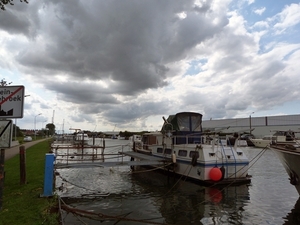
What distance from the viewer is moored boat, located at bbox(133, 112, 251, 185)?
645 inches

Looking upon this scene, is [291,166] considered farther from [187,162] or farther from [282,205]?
[187,162]

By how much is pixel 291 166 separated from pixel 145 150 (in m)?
16.4

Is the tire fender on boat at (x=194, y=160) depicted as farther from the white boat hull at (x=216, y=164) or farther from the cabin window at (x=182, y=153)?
the cabin window at (x=182, y=153)

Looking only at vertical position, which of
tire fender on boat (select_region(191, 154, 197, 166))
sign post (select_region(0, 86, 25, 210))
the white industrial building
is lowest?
tire fender on boat (select_region(191, 154, 197, 166))

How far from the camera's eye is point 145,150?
26562 millimetres

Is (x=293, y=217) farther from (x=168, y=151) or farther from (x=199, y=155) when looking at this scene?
(x=168, y=151)

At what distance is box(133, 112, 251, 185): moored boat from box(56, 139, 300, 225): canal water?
77cm

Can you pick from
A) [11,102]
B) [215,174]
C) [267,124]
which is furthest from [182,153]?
[267,124]

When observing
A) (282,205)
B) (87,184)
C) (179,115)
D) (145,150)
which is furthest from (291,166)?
(145,150)

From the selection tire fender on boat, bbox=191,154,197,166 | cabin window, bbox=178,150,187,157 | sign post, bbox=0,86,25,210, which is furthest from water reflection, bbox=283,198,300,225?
sign post, bbox=0,86,25,210

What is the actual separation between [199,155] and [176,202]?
4677 millimetres

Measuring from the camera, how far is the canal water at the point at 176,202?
33.6 ft

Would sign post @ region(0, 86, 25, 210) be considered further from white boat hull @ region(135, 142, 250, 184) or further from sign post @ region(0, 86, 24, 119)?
white boat hull @ region(135, 142, 250, 184)

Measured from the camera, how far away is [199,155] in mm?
16797
